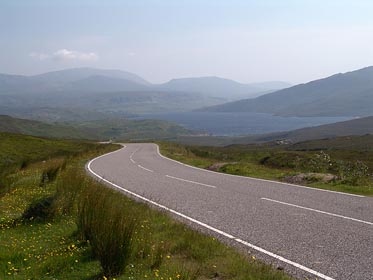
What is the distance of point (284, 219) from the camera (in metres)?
9.40

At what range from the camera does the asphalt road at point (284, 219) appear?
636 cm

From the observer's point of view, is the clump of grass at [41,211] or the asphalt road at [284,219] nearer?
the asphalt road at [284,219]

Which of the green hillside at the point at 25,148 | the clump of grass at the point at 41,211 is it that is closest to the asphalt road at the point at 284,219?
the clump of grass at the point at 41,211

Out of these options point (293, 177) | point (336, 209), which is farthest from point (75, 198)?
point (293, 177)

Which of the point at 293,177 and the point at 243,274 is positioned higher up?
the point at 243,274

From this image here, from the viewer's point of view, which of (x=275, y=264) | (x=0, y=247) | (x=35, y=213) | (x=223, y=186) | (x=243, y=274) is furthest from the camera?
(x=223, y=186)

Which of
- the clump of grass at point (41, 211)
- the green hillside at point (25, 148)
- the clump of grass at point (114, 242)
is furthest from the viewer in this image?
the green hillside at point (25, 148)

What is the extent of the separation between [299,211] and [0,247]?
678 centimetres

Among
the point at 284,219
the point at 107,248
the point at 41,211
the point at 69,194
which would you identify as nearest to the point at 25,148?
the point at 69,194

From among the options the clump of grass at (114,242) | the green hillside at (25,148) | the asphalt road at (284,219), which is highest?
the clump of grass at (114,242)

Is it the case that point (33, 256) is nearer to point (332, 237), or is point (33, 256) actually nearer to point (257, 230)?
point (257, 230)

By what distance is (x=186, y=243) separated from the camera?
23.1 ft

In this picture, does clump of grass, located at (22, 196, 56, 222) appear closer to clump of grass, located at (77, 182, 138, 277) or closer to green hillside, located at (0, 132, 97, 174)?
clump of grass, located at (77, 182, 138, 277)

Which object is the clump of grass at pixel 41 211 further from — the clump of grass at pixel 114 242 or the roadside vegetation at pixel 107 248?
the clump of grass at pixel 114 242
